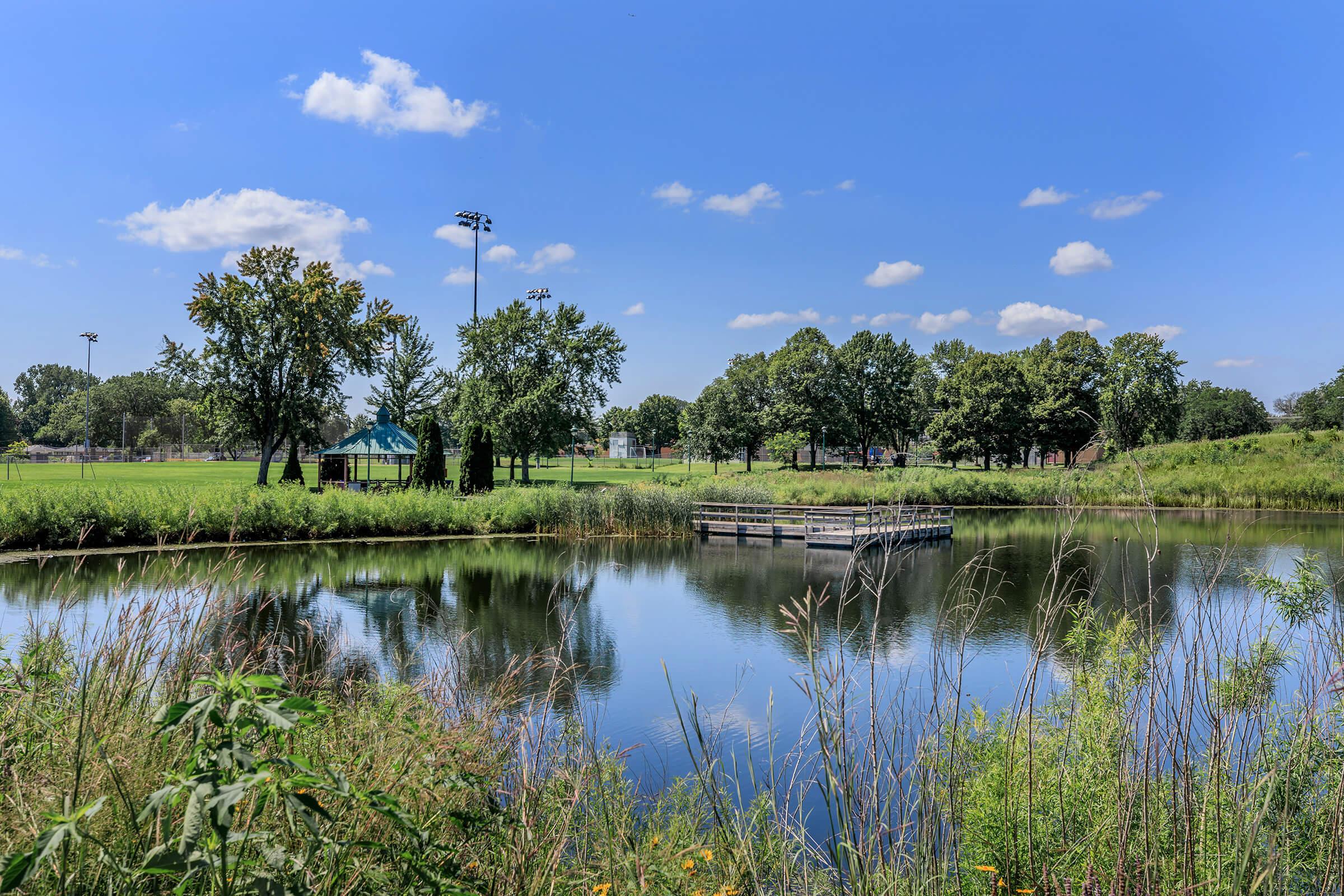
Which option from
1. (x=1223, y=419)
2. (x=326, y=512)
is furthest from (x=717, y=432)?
(x=1223, y=419)

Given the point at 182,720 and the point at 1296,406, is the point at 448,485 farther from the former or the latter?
the point at 1296,406

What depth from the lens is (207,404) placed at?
3020 centimetres

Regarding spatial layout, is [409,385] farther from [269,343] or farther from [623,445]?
[623,445]

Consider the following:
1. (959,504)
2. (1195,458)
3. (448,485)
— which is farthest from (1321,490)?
(448,485)

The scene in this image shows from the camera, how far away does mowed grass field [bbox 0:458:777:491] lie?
31688 millimetres

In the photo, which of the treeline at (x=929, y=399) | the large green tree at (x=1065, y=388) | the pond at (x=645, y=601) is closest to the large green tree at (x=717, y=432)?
the treeline at (x=929, y=399)

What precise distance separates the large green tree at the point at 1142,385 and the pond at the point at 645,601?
939 inches

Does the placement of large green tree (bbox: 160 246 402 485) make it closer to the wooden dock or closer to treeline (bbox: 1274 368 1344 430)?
the wooden dock

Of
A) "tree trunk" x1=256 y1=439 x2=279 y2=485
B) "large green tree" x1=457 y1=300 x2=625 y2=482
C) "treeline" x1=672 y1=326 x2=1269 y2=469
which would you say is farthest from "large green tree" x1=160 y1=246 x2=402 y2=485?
"treeline" x1=672 y1=326 x2=1269 y2=469

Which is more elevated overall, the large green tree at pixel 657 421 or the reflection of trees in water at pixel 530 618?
the large green tree at pixel 657 421

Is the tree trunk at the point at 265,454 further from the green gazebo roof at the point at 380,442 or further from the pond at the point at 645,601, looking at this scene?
the pond at the point at 645,601

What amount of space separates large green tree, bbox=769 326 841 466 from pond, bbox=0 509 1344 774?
29891 millimetres

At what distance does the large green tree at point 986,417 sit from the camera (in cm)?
5019

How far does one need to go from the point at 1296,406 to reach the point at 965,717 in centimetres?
10286
